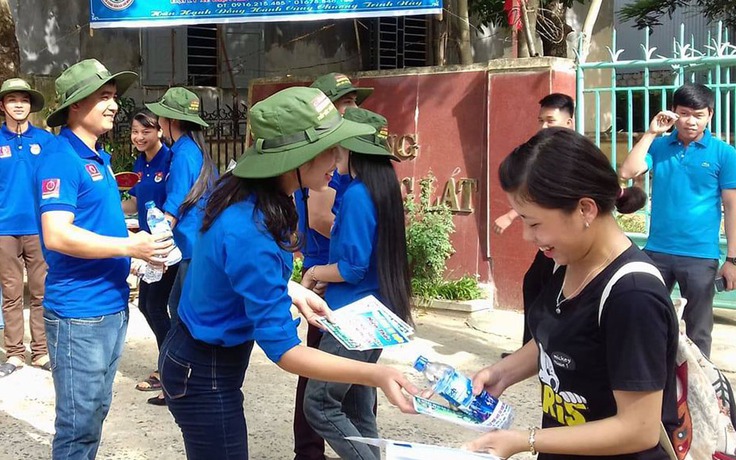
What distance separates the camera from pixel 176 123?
478 cm

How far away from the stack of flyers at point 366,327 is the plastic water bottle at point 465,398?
43 cm

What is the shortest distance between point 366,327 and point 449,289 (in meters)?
4.71

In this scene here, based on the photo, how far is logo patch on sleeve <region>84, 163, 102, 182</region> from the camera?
10.3ft

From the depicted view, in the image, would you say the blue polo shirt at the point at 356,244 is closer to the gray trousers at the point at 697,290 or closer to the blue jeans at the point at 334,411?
the blue jeans at the point at 334,411

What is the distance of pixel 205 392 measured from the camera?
2.50 m

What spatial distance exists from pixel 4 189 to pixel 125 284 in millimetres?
2935

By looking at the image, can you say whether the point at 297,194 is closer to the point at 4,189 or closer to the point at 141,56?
the point at 4,189

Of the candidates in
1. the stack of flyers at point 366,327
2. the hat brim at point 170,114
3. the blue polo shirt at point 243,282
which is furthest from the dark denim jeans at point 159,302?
the blue polo shirt at point 243,282

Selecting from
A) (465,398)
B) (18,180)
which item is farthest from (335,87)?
(465,398)

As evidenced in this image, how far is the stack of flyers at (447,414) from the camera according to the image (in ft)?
6.42

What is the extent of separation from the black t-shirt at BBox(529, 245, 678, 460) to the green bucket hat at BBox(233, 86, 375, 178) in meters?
0.71

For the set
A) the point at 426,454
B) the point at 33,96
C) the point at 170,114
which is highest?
the point at 33,96

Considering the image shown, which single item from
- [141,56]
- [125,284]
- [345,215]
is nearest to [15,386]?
[125,284]

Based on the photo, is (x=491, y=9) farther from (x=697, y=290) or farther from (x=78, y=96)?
(x=78, y=96)
